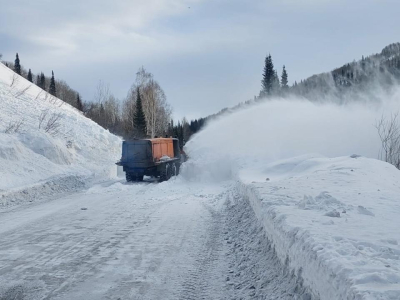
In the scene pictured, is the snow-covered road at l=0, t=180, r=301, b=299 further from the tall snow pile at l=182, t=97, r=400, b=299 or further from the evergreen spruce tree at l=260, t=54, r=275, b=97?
the evergreen spruce tree at l=260, t=54, r=275, b=97

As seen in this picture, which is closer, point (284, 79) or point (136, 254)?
point (136, 254)

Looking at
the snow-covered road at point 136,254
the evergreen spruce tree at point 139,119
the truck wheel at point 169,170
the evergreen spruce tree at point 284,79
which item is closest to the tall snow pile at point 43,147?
the truck wheel at point 169,170

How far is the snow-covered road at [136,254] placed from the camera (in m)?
5.33

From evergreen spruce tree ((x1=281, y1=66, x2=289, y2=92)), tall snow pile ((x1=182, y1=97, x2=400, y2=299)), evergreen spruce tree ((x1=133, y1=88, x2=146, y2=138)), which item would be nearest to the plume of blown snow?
tall snow pile ((x1=182, y1=97, x2=400, y2=299))

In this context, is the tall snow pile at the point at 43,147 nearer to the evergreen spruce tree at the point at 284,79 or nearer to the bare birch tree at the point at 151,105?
the bare birch tree at the point at 151,105

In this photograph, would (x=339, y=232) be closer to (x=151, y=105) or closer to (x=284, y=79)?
(x=151, y=105)

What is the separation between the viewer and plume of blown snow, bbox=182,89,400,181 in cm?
2270

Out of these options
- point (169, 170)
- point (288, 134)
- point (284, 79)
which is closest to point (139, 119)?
point (284, 79)

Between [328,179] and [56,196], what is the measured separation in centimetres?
947

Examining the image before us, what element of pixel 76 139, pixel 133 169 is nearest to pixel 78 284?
pixel 133 169

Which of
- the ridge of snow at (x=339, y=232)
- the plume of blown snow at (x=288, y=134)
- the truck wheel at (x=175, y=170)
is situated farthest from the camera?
the plume of blown snow at (x=288, y=134)

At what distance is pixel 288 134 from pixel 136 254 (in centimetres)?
1984

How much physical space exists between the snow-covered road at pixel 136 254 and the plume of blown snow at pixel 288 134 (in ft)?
34.2

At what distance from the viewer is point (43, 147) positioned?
20.9 metres
